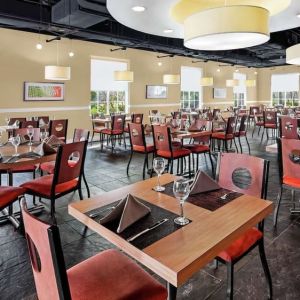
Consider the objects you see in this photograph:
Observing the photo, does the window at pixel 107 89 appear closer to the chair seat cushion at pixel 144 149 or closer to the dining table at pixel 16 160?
the chair seat cushion at pixel 144 149

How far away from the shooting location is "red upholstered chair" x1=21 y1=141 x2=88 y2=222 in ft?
8.67

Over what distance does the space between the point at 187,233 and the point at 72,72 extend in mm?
8313

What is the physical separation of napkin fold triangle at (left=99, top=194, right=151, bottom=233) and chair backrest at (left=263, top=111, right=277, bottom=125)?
7.75 m

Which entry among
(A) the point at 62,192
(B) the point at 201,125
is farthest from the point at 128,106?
(A) the point at 62,192

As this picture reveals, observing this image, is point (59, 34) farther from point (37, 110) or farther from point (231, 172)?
point (231, 172)

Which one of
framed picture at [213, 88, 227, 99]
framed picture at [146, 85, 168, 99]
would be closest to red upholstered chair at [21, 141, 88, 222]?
framed picture at [146, 85, 168, 99]

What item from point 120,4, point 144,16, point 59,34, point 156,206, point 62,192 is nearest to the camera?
point 156,206

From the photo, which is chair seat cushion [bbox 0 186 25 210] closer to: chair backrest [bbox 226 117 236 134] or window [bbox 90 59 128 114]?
chair backrest [bbox 226 117 236 134]

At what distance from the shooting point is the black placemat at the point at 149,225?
49.9 inches

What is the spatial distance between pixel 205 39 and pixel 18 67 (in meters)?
6.92

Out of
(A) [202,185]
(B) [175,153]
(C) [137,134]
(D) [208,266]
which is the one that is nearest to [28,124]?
(C) [137,134]

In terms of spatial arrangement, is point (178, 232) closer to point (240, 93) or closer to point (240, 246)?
point (240, 246)

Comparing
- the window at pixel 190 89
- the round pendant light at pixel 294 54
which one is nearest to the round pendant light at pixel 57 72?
the round pendant light at pixel 294 54

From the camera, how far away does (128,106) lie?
34.3ft
